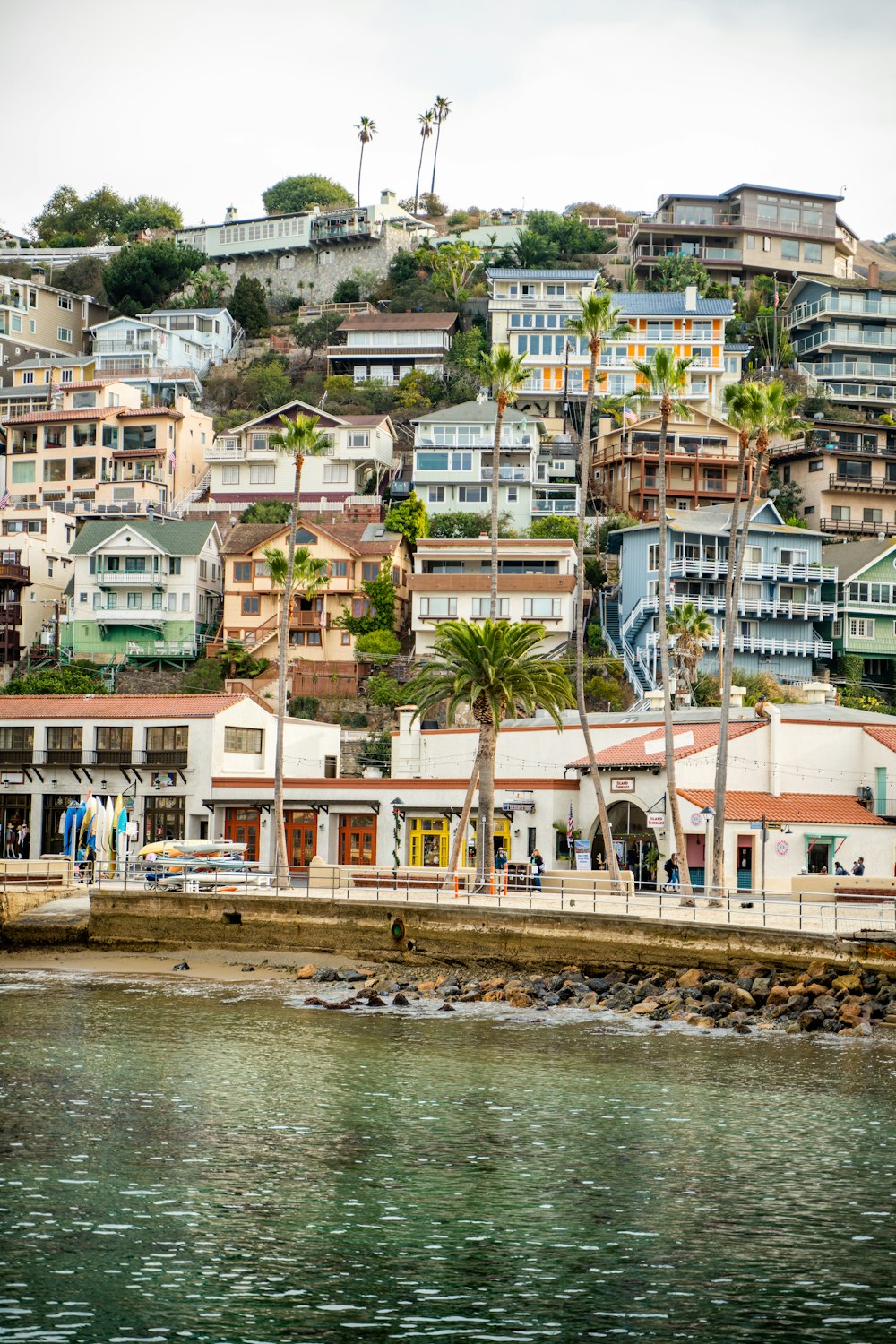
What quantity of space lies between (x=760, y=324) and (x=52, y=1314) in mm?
127744

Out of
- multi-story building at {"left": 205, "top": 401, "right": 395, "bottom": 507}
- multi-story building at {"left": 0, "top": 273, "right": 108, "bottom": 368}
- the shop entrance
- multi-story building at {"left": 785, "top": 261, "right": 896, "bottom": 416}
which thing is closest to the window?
the shop entrance

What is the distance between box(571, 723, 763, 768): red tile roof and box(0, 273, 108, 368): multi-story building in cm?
10043

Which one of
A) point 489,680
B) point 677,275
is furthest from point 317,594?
point 677,275

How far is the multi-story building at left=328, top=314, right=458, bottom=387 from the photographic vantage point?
134 m

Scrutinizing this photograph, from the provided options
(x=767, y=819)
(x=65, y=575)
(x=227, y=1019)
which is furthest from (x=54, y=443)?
(x=227, y=1019)

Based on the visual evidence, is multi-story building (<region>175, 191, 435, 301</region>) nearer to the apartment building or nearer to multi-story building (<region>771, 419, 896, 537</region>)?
multi-story building (<region>771, 419, 896, 537</region>)

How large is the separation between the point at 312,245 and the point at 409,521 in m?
65.0

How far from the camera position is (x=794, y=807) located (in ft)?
177

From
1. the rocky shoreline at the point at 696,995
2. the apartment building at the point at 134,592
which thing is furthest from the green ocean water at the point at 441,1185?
→ the apartment building at the point at 134,592

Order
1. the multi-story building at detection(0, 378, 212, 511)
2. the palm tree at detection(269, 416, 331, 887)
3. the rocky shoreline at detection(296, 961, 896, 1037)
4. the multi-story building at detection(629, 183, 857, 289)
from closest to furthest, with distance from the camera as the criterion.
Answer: the rocky shoreline at detection(296, 961, 896, 1037) < the palm tree at detection(269, 416, 331, 887) < the multi-story building at detection(0, 378, 212, 511) < the multi-story building at detection(629, 183, 857, 289)

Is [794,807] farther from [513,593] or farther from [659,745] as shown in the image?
[513,593]

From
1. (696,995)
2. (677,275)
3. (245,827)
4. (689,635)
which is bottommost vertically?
(696,995)

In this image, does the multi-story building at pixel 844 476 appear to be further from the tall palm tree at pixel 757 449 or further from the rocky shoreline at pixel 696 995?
the rocky shoreline at pixel 696 995

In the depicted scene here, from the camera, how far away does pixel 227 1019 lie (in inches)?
1420
